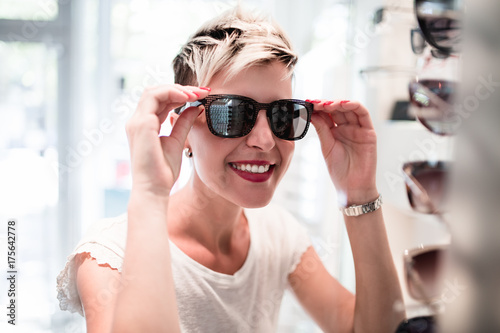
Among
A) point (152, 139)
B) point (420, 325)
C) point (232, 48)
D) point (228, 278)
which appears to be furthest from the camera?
point (228, 278)

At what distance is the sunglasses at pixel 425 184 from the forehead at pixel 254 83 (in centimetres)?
25

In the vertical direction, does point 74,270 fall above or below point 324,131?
below

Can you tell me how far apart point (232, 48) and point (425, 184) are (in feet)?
1.23

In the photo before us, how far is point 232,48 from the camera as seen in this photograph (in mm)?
629

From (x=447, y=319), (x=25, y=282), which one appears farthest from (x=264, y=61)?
(x=25, y=282)

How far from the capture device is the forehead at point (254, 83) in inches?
24.6

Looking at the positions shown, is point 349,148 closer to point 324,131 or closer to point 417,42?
point 324,131

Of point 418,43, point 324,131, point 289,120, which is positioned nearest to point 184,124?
point 289,120

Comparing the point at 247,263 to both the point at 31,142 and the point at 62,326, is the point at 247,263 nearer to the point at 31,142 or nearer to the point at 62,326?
the point at 62,326

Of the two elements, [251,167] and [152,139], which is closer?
[152,139]

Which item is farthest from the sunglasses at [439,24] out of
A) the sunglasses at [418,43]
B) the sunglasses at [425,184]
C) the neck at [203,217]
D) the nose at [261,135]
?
the neck at [203,217]

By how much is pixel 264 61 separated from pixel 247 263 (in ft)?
1.36

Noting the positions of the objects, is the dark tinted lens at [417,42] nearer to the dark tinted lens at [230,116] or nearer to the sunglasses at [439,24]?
the sunglasses at [439,24]

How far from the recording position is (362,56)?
39.9 inches
